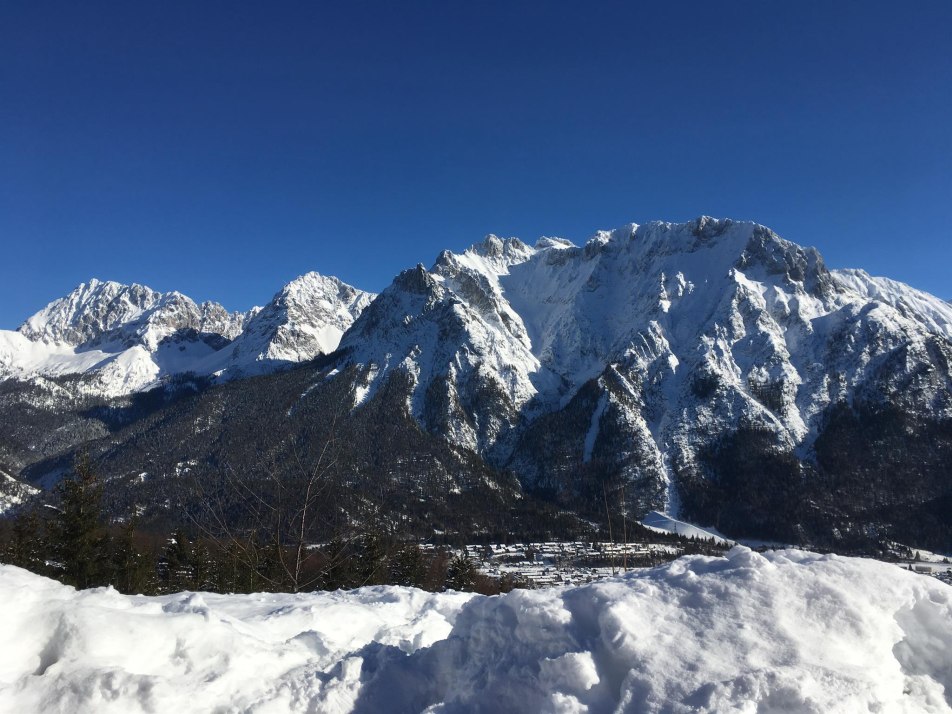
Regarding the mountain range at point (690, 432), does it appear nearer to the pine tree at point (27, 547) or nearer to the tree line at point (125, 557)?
the tree line at point (125, 557)

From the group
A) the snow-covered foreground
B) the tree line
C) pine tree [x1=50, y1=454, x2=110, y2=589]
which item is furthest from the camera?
pine tree [x1=50, y1=454, x2=110, y2=589]

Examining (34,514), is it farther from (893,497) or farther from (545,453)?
(893,497)

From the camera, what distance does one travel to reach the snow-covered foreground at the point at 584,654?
14.5ft

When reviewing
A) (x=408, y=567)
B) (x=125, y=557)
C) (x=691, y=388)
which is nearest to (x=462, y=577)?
(x=408, y=567)

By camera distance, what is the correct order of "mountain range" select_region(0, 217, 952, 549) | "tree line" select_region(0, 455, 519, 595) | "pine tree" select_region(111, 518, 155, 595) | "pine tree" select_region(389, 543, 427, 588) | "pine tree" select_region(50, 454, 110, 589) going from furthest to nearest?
"mountain range" select_region(0, 217, 952, 549)
"pine tree" select_region(389, 543, 427, 588)
"pine tree" select_region(111, 518, 155, 595)
"pine tree" select_region(50, 454, 110, 589)
"tree line" select_region(0, 455, 519, 595)

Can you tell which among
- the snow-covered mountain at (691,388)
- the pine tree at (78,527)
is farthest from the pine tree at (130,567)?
the snow-covered mountain at (691,388)

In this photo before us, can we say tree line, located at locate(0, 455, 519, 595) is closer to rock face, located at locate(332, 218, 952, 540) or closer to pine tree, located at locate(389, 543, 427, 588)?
pine tree, located at locate(389, 543, 427, 588)

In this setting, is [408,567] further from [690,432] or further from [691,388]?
[691,388]

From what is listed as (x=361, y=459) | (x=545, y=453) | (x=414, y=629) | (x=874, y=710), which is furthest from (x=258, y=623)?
(x=545, y=453)

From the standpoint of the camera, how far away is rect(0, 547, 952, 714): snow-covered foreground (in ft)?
14.5

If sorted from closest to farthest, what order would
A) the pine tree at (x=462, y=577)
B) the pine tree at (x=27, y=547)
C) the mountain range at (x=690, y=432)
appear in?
1. the pine tree at (x=27, y=547)
2. the pine tree at (x=462, y=577)
3. the mountain range at (x=690, y=432)


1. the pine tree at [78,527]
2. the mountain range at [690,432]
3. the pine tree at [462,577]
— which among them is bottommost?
the pine tree at [462,577]

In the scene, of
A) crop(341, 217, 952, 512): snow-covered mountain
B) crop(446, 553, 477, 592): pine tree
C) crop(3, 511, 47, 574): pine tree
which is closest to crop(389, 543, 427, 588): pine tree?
crop(446, 553, 477, 592): pine tree

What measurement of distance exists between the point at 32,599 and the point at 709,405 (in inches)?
→ 7003
